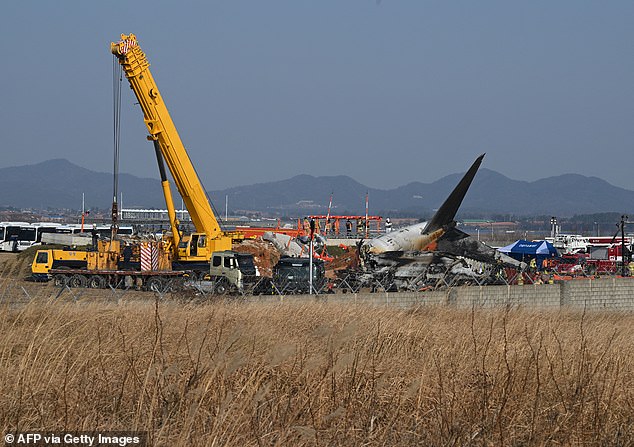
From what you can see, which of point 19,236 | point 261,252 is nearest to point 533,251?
point 261,252

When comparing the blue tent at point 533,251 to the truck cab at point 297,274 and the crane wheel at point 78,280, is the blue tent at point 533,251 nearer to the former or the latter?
the truck cab at point 297,274

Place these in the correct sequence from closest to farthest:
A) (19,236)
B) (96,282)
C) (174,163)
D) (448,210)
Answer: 1. (96,282)
2. (174,163)
3. (448,210)
4. (19,236)

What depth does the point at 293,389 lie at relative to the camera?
8609mm

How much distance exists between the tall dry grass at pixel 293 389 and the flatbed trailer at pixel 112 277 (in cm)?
2629

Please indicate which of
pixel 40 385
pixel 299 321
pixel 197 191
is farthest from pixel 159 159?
pixel 40 385

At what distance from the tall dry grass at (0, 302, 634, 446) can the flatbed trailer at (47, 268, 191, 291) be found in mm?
26287

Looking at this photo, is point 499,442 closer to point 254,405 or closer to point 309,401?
point 309,401

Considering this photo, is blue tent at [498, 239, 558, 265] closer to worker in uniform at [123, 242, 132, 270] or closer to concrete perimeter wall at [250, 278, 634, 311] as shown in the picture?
concrete perimeter wall at [250, 278, 634, 311]

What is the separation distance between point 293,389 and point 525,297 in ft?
79.5

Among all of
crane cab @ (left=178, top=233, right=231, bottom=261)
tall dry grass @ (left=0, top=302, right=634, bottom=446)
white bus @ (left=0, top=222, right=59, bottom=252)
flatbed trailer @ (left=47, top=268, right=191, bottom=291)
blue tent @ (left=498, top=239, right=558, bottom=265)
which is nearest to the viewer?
tall dry grass @ (left=0, top=302, right=634, bottom=446)

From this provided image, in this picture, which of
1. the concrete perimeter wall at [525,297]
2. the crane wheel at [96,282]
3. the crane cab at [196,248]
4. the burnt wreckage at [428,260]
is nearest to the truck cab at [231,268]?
the crane cab at [196,248]

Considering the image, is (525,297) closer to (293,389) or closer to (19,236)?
(293,389)

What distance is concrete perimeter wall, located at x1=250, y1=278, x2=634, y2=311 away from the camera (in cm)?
2548

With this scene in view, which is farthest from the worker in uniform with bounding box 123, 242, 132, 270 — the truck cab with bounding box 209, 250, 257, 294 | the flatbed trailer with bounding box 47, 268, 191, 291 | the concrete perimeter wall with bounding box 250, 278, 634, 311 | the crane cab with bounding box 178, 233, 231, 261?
the concrete perimeter wall with bounding box 250, 278, 634, 311
